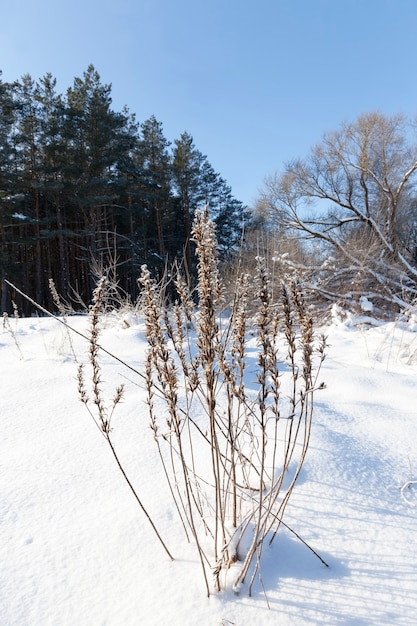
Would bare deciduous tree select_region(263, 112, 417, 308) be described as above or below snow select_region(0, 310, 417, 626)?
above

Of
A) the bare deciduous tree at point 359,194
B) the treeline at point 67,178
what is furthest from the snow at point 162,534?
the treeline at point 67,178

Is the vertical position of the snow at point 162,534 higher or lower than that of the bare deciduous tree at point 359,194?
lower

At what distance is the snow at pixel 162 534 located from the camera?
0.89 m

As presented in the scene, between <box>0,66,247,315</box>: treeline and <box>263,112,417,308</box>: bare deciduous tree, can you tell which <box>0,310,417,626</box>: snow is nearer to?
<box>263,112,417,308</box>: bare deciduous tree

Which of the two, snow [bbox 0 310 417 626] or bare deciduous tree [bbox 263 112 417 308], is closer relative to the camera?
snow [bbox 0 310 417 626]

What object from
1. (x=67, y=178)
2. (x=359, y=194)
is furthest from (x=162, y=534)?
(x=67, y=178)

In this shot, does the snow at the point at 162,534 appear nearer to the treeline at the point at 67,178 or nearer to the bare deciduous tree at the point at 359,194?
the bare deciduous tree at the point at 359,194

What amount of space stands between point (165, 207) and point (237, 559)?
2182 centimetres

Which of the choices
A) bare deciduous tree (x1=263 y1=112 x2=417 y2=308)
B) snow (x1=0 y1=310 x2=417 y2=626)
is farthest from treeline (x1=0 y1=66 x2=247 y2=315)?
snow (x1=0 y1=310 x2=417 y2=626)

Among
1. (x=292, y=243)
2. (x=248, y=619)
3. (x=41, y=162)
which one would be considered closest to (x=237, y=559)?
(x=248, y=619)

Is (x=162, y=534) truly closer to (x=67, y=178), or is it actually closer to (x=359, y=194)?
(x=359, y=194)

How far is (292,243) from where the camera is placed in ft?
36.1

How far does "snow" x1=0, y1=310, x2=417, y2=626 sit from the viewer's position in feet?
2.90

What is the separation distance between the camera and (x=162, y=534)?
1.16m
